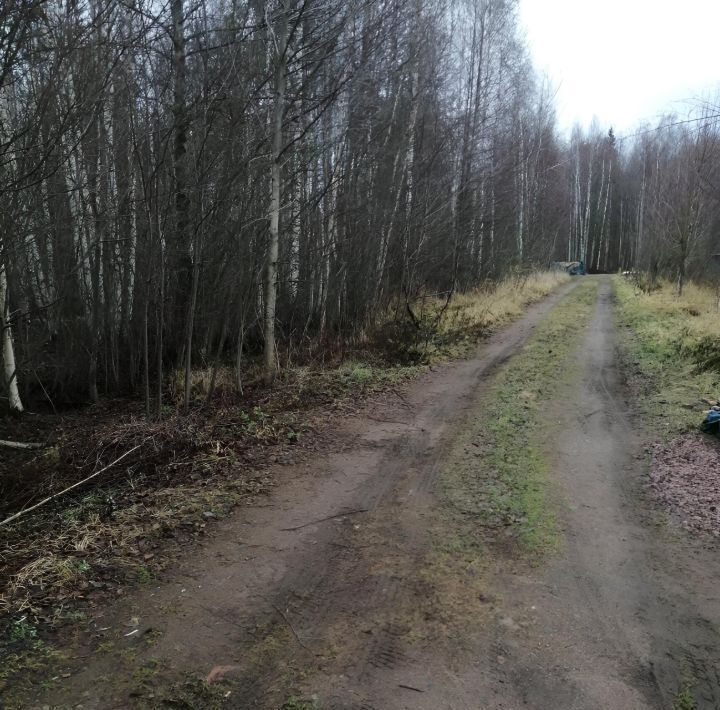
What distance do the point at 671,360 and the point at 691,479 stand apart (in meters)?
4.87

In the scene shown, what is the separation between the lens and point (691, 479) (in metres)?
4.91

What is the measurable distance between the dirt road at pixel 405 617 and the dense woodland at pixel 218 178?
12.8 ft

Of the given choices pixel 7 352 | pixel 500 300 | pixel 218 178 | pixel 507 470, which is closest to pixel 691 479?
pixel 507 470

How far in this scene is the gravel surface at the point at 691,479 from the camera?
167 inches

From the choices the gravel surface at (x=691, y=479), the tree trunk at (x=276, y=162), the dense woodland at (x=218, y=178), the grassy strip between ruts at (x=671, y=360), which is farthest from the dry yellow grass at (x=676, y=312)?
the tree trunk at (x=276, y=162)

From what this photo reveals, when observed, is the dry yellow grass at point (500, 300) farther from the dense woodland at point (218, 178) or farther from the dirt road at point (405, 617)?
the dirt road at point (405, 617)

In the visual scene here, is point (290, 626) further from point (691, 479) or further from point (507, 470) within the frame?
point (691, 479)

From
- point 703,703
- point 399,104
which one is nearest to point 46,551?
point 703,703

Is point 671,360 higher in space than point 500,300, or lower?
lower

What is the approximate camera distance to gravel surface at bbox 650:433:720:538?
425 cm

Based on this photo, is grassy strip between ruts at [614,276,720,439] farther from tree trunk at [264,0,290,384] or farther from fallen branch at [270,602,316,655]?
tree trunk at [264,0,290,384]

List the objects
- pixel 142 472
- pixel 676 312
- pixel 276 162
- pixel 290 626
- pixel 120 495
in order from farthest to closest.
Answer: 1. pixel 676 312
2. pixel 276 162
3. pixel 142 472
4. pixel 120 495
5. pixel 290 626

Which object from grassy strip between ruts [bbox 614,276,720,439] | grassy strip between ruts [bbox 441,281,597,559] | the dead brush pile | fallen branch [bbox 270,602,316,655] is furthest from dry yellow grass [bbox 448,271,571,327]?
fallen branch [bbox 270,602,316,655]

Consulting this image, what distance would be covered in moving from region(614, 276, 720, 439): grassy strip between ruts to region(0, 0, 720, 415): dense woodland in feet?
11.6
